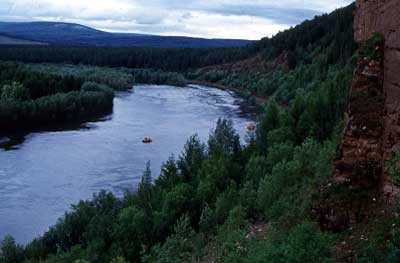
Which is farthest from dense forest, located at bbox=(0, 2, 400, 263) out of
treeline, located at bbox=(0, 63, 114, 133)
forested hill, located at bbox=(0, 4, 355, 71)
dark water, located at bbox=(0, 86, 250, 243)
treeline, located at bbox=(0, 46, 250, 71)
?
treeline, located at bbox=(0, 46, 250, 71)

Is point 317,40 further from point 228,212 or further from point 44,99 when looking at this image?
point 228,212

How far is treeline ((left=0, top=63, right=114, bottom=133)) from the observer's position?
41188mm

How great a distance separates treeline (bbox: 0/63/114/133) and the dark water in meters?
2.33

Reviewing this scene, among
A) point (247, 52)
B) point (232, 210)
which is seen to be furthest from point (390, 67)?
point (247, 52)

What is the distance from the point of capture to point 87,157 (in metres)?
30.1

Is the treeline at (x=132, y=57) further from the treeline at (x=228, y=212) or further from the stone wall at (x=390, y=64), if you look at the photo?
the stone wall at (x=390, y=64)

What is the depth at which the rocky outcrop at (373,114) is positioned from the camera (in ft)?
26.0

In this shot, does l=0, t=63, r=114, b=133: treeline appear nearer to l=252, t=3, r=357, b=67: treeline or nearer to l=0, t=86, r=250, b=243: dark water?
l=0, t=86, r=250, b=243: dark water

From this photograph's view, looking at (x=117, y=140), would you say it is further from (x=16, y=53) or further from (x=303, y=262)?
(x=16, y=53)

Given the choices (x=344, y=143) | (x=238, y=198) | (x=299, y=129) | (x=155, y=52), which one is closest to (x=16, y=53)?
(x=155, y=52)

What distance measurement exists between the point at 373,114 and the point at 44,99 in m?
40.0

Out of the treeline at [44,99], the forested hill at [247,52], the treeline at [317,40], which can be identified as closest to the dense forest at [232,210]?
the treeline at [44,99]

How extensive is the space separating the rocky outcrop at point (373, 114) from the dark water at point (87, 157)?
1414cm

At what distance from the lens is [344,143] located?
8.39m
